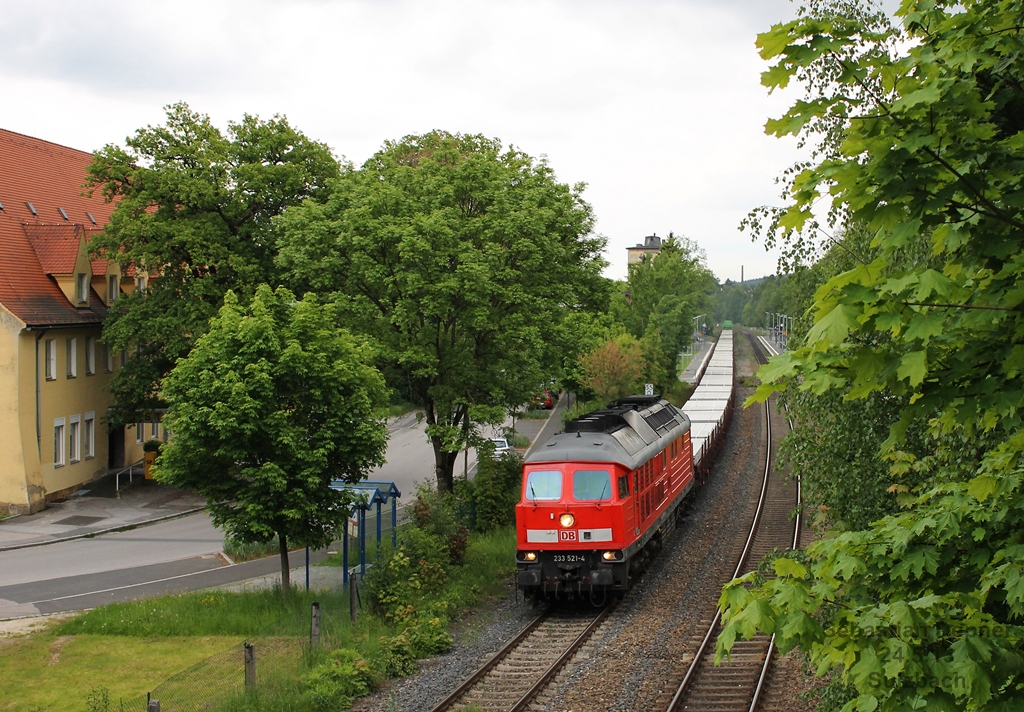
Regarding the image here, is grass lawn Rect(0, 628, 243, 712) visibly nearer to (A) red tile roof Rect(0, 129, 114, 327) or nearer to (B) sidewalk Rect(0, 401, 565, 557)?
(B) sidewalk Rect(0, 401, 565, 557)

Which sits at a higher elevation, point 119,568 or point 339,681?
point 339,681

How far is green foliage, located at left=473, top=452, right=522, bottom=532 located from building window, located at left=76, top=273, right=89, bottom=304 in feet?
59.0

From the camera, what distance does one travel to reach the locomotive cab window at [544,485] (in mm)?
18344

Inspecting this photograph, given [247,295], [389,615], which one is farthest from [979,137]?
[247,295]

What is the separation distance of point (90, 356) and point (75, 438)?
10.6 feet

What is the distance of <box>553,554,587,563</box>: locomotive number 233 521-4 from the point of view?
59.6ft

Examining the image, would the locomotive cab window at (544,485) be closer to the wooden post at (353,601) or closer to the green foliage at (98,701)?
the wooden post at (353,601)

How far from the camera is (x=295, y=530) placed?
1872 cm

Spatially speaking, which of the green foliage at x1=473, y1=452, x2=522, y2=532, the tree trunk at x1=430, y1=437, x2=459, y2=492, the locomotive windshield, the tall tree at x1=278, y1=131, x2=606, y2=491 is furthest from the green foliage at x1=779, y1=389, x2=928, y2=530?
the tree trunk at x1=430, y1=437, x2=459, y2=492

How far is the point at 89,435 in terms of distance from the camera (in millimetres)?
35344

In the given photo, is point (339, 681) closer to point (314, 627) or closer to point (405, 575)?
point (314, 627)

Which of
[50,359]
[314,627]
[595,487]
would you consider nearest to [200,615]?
[314,627]

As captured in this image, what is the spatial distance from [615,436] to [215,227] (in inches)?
767

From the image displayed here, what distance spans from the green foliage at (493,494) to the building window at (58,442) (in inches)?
640
